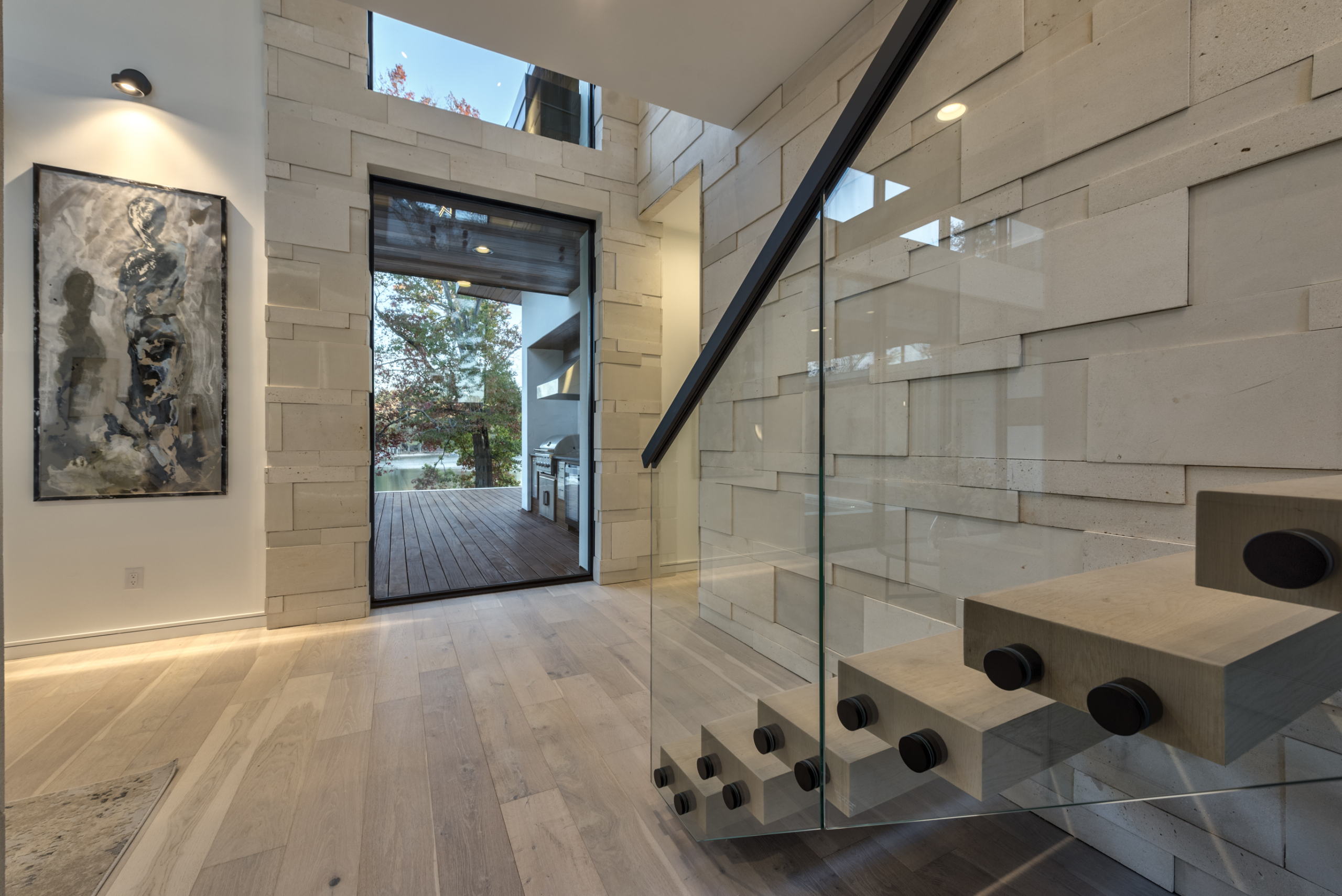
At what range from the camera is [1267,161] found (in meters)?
1.01

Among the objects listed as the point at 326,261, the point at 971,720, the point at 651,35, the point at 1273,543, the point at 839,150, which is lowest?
the point at 971,720

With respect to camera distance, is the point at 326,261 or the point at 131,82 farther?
the point at 326,261

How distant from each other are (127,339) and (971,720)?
138 inches

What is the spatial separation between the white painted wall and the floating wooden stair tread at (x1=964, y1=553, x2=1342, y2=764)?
3.32 meters

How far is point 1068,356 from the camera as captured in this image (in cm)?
123

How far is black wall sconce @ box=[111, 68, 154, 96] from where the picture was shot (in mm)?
2514

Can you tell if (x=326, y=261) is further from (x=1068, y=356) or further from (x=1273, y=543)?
(x=1273, y=543)

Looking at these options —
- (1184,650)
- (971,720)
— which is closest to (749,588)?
(971,720)

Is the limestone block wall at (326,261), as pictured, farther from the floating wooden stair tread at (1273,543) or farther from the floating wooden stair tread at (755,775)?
the floating wooden stair tread at (1273,543)

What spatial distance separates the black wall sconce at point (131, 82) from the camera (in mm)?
2514

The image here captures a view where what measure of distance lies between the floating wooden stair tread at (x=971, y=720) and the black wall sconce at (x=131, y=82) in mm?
3744

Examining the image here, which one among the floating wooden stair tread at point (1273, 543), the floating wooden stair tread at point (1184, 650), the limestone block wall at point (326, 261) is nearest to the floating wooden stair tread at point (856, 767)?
the floating wooden stair tread at point (1184, 650)

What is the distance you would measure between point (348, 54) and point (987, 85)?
10.8 feet

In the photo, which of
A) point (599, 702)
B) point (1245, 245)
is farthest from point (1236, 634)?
point (599, 702)
